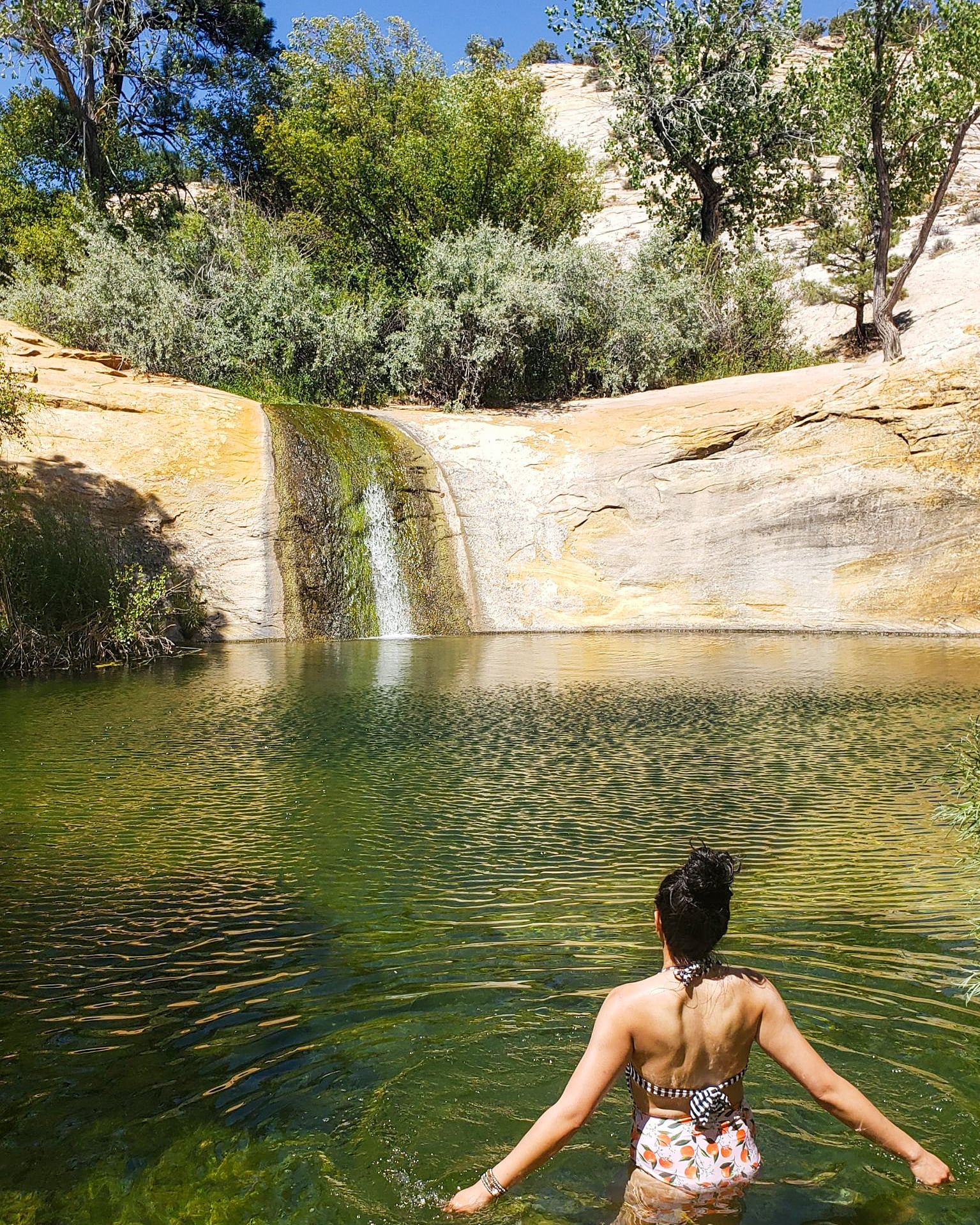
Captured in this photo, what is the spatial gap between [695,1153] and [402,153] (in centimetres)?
2828

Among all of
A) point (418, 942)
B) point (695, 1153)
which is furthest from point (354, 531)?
point (695, 1153)

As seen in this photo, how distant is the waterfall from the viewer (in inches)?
686

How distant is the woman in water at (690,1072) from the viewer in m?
2.38

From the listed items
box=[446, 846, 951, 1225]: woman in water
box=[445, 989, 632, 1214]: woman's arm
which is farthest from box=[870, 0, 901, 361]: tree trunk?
box=[445, 989, 632, 1214]: woman's arm

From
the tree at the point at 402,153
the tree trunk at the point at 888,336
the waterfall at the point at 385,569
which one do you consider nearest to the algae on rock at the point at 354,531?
the waterfall at the point at 385,569

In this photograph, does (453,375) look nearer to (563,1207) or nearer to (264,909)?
(264,909)

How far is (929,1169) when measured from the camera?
2.58 metres

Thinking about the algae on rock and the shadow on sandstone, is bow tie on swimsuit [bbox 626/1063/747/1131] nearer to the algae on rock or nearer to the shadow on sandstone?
the shadow on sandstone

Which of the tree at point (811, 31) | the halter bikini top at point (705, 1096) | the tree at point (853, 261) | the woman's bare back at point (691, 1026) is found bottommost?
the halter bikini top at point (705, 1096)

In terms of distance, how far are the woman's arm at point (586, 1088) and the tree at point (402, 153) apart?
25419mm

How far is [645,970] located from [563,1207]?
59.4 inches

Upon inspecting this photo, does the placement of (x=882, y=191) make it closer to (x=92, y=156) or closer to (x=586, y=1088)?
(x=92, y=156)

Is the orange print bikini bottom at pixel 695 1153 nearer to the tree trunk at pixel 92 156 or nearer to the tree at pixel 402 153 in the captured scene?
the tree at pixel 402 153

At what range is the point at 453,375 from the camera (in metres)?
23.8
